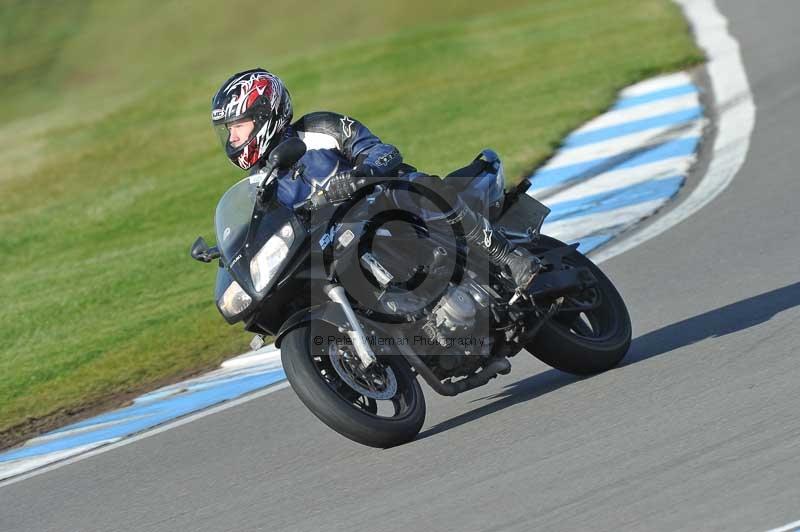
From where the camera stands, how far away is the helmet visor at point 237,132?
5719 mm

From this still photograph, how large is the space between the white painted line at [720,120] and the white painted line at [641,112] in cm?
32

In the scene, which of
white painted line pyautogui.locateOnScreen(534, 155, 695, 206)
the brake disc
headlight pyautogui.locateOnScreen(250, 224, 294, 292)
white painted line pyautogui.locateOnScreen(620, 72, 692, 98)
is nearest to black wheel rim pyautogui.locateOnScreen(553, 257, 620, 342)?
the brake disc

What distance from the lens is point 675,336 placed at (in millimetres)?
6547

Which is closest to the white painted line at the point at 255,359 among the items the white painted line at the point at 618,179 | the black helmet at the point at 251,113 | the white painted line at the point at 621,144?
the black helmet at the point at 251,113

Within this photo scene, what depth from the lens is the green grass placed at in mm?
9289

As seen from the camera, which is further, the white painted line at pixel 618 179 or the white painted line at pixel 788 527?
the white painted line at pixel 618 179

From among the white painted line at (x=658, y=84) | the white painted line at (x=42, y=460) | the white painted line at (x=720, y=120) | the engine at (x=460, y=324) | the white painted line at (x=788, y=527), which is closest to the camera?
the white painted line at (x=788, y=527)

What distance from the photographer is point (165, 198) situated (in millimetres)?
15719

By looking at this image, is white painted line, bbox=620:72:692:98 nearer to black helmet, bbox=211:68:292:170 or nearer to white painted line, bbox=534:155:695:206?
white painted line, bbox=534:155:695:206

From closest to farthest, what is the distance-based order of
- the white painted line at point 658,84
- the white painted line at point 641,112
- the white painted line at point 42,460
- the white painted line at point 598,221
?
the white painted line at point 42,460 → the white painted line at point 598,221 → the white painted line at point 641,112 → the white painted line at point 658,84

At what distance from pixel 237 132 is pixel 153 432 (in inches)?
79.7

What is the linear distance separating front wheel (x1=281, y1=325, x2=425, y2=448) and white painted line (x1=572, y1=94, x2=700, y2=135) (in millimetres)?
8321

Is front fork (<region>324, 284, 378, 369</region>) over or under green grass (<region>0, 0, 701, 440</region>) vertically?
over

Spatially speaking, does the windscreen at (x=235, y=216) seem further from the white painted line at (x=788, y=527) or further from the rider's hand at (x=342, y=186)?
the white painted line at (x=788, y=527)
